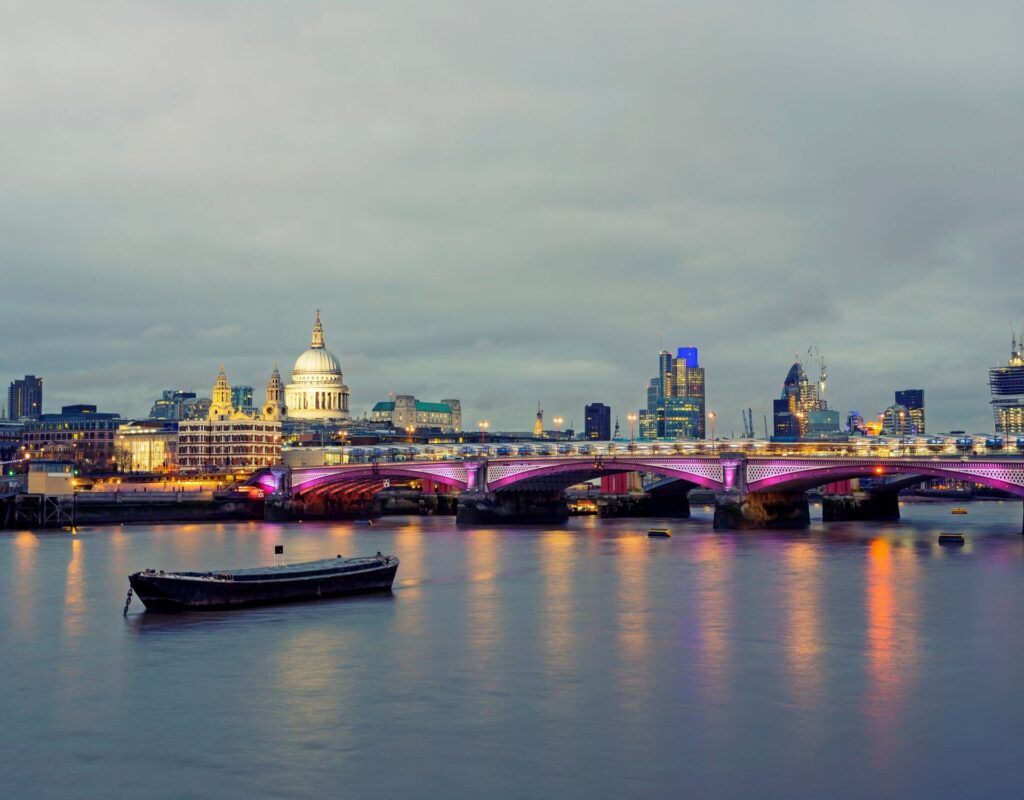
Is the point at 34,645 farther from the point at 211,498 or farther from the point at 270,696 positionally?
the point at 211,498

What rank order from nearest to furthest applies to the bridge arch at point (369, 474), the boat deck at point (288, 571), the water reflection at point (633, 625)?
1. the water reflection at point (633, 625)
2. the boat deck at point (288, 571)
3. the bridge arch at point (369, 474)

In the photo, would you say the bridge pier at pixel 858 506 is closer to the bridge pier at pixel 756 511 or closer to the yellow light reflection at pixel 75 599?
the bridge pier at pixel 756 511

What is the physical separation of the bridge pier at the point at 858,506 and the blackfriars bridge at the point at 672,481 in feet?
0.39

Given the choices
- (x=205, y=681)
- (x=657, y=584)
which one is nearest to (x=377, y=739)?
(x=205, y=681)

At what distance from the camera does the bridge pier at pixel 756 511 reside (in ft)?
357

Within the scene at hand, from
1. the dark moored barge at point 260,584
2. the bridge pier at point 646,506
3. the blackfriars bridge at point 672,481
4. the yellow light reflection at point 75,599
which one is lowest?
the bridge pier at point 646,506

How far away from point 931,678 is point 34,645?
3321cm

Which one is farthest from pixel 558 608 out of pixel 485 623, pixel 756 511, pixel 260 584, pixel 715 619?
pixel 756 511

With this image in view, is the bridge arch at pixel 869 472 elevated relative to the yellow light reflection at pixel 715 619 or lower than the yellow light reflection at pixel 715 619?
elevated

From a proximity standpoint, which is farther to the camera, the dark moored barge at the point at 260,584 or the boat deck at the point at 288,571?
the boat deck at the point at 288,571

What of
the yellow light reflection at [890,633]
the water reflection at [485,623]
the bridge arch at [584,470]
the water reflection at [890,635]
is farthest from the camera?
the bridge arch at [584,470]

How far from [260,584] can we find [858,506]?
100 meters

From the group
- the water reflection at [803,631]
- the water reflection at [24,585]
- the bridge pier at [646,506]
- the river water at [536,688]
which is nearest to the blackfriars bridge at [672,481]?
the bridge pier at [646,506]

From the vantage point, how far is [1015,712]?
34.9 meters
